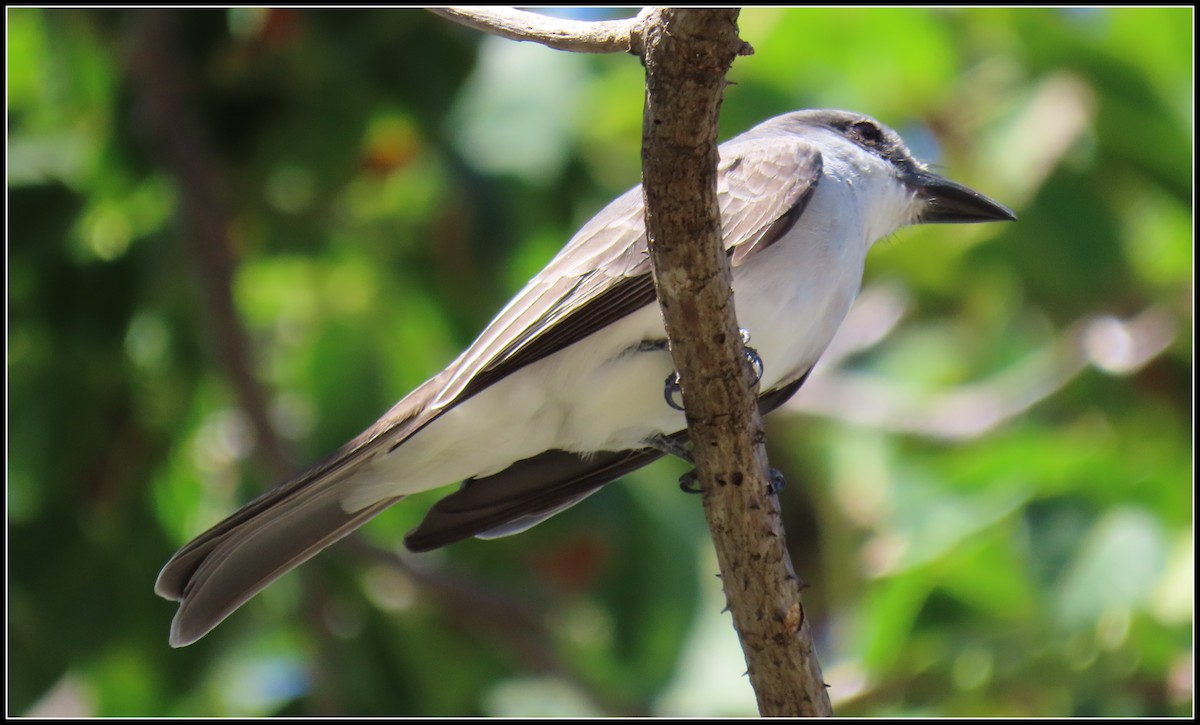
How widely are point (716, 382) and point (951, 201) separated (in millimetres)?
2389

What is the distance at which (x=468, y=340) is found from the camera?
21.2 ft

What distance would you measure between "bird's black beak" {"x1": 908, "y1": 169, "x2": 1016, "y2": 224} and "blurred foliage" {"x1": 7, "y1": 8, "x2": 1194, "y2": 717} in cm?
24

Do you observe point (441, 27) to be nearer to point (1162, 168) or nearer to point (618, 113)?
point (618, 113)

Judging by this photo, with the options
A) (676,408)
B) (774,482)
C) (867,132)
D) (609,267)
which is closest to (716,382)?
(774,482)

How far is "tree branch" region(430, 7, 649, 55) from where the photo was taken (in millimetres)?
2709

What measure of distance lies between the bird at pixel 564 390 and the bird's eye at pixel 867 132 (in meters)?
0.78

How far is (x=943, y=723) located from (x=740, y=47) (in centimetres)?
345

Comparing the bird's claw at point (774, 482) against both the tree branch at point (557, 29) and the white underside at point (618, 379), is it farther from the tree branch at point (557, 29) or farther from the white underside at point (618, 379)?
the tree branch at point (557, 29)

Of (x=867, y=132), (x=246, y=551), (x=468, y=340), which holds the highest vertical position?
(x=468, y=340)

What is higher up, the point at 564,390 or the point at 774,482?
the point at 564,390

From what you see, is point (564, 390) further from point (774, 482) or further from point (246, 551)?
point (246, 551)

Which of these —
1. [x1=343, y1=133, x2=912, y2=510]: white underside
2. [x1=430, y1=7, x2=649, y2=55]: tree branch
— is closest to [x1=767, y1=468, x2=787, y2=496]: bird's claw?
[x1=343, y1=133, x2=912, y2=510]: white underside

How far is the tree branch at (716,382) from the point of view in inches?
103

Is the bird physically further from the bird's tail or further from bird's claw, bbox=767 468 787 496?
bird's claw, bbox=767 468 787 496
